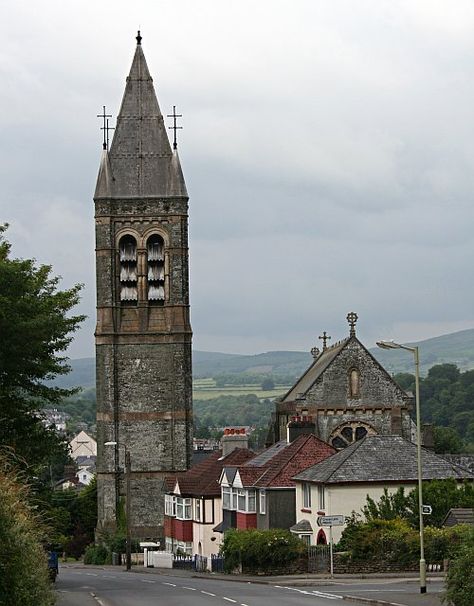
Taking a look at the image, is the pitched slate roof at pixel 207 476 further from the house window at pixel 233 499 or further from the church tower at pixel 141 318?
the house window at pixel 233 499

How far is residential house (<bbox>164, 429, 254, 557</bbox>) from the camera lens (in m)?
80.3

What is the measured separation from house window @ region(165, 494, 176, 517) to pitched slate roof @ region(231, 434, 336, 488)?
13295mm

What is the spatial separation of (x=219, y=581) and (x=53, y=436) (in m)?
9.80

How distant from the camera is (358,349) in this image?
8694cm

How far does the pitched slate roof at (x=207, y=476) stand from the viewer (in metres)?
80.9

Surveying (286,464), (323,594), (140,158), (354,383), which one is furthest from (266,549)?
(140,158)

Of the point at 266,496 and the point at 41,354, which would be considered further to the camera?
the point at 266,496

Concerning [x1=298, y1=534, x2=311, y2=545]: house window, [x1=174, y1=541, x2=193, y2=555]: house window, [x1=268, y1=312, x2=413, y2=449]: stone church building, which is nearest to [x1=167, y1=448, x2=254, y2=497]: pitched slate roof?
[x1=174, y1=541, x2=193, y2=555]: house window

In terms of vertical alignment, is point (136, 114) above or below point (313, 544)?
above

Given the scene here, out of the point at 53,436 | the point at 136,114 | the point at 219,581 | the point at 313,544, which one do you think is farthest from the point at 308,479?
the point at 136,114

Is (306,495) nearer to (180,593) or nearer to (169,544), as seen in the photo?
(180,593)

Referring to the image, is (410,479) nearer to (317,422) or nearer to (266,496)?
(266,496)

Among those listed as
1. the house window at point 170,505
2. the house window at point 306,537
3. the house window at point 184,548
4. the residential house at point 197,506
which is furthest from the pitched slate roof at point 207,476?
the house window at point 306,537

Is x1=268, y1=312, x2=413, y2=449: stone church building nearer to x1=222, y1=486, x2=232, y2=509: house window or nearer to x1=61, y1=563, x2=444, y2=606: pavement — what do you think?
x1=222, y1=486, x2=232, y2=509: house window
